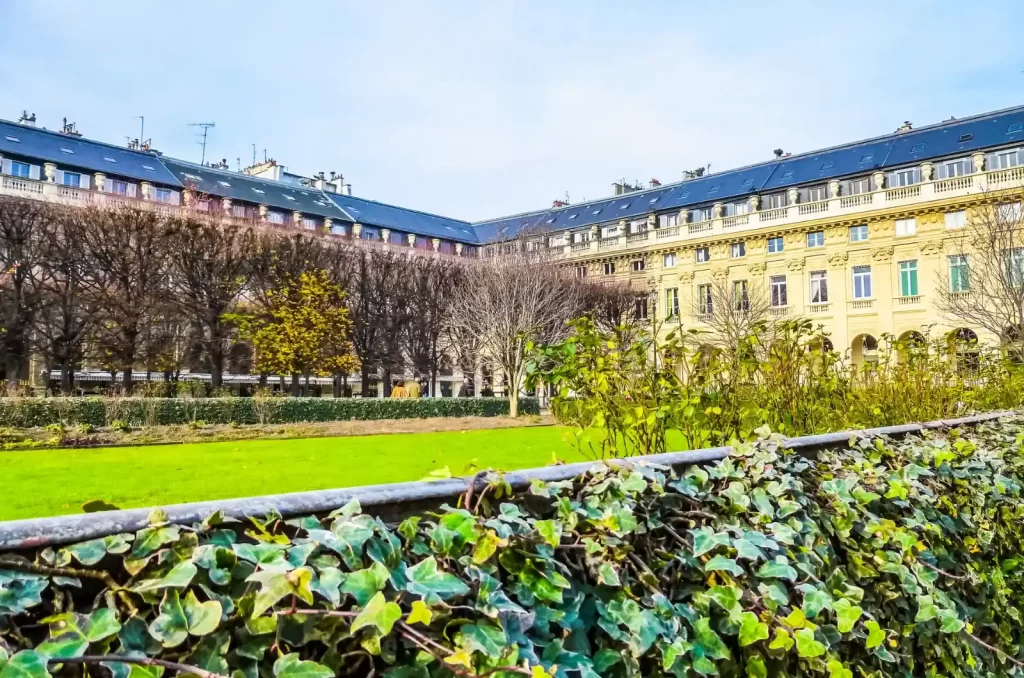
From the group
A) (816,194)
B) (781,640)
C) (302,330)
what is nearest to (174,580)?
(781,640)

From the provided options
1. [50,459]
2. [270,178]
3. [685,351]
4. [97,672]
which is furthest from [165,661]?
[270,178]

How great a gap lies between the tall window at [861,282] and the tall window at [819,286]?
138 centimetres

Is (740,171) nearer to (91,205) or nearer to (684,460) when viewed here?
(91,205)

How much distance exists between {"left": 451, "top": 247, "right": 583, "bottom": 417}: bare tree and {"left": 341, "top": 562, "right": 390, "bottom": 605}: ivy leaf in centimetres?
2220

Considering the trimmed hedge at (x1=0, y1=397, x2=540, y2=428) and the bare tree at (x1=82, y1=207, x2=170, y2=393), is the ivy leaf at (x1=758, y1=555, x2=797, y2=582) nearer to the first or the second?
the trimmed hedge at (x1=0, y1=397, x2=540, y2=428)

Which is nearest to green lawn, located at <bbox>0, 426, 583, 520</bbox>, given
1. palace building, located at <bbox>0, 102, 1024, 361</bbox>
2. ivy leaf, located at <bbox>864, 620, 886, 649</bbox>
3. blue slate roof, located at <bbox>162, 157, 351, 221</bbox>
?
ivy leaf, located at <bbox>864, 620, 886, 649</bbox>

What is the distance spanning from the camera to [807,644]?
177cm

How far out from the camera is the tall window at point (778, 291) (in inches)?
1467

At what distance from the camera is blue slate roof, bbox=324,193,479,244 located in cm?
4741

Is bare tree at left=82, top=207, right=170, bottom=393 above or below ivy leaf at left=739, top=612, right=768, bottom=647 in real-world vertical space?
above

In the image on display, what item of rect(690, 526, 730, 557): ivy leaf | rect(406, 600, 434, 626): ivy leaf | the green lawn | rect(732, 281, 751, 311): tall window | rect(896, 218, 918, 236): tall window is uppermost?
rect(896, 218, 918, 236): tall window

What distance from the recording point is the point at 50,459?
414 inches

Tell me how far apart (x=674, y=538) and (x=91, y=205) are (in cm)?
3079

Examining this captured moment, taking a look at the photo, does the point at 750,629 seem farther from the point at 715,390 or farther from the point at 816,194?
the point at 816,194
